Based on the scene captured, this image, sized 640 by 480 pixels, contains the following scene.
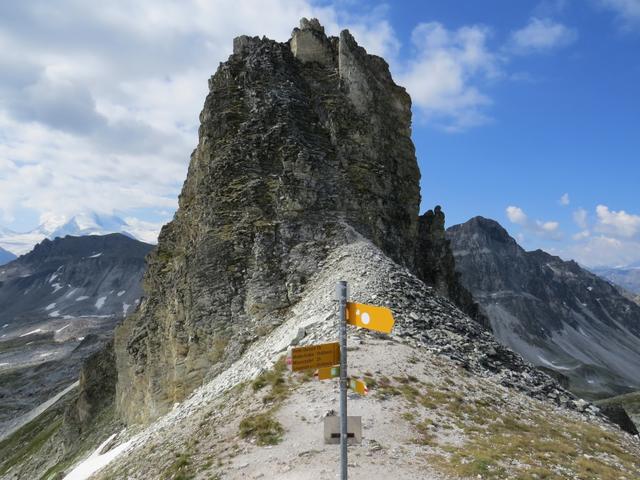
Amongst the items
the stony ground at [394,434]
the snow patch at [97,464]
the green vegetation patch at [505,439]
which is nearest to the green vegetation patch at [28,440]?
the snow patch at [97,464]

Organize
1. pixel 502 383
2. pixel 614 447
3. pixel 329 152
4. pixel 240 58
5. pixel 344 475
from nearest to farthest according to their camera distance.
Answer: pixel 344 475 → pixel 614 447 → pixel 502 383 → pixel 329 152 → pixel 240 58

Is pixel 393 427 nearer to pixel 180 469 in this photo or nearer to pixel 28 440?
pixel 180 469

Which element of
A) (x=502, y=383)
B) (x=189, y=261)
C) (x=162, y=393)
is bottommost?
(x=162, y=393)

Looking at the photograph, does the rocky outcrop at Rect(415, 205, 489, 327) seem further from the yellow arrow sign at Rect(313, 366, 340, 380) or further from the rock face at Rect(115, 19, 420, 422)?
the yellow arrow sign at Rect(313, 366, 340, 380)

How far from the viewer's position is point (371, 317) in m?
10.7

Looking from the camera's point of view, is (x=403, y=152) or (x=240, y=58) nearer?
(x=240, y=58)

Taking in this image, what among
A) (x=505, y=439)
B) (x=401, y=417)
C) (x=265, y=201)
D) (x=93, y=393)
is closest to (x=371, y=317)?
(x=401, y=417)

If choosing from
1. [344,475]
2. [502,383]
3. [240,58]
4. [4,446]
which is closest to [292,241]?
[502,383]

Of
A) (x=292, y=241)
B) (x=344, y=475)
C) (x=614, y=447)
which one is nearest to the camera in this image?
(x=344, y=475)

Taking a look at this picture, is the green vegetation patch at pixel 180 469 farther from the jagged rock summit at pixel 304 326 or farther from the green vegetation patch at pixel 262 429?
the green vegetation patch at pixel 262 429

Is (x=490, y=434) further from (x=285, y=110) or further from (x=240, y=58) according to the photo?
(x=240, y=58)

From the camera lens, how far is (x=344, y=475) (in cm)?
1109

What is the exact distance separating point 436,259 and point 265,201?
1121 inches

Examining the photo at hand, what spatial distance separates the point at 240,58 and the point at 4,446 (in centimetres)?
10947
